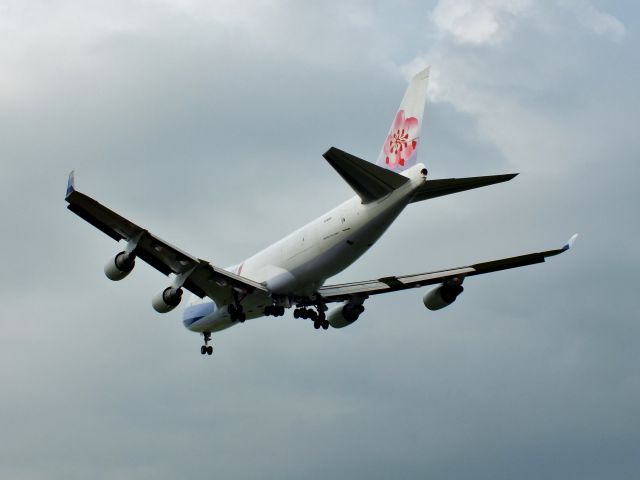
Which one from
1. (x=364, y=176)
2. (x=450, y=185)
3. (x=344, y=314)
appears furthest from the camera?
(x=344, y=314)

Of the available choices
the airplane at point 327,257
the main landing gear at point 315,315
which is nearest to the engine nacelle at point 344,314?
the airplane at point 327,257

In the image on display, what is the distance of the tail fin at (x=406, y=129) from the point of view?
41.4m

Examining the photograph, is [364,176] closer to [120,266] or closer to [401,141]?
[401,141]

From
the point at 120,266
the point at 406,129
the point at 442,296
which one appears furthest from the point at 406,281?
the point at 120,266

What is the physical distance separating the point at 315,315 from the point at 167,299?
5.95m

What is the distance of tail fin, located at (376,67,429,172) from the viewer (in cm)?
4144

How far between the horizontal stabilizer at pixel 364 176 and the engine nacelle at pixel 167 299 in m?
8.68

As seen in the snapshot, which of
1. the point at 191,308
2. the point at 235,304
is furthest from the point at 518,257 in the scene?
the point at 191,308

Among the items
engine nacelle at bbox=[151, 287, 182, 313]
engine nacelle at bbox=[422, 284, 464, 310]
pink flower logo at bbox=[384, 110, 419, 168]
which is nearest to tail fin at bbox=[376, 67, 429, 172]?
pink flower logo at bbox=[384, 110, 419, 168]

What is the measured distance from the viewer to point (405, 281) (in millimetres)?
45344

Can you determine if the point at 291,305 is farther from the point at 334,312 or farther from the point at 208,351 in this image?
the point at 208,351

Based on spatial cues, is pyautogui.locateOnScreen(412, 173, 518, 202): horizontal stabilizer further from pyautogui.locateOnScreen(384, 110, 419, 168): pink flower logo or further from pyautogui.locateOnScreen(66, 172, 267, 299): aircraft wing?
→ pyautogui.locateOnScreen(66, 172, 267, 299): aircraft wing

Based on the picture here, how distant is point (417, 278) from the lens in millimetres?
45344

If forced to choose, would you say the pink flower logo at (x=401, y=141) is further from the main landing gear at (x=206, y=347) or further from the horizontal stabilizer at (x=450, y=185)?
the main landing gear at (x=206, y=347)
